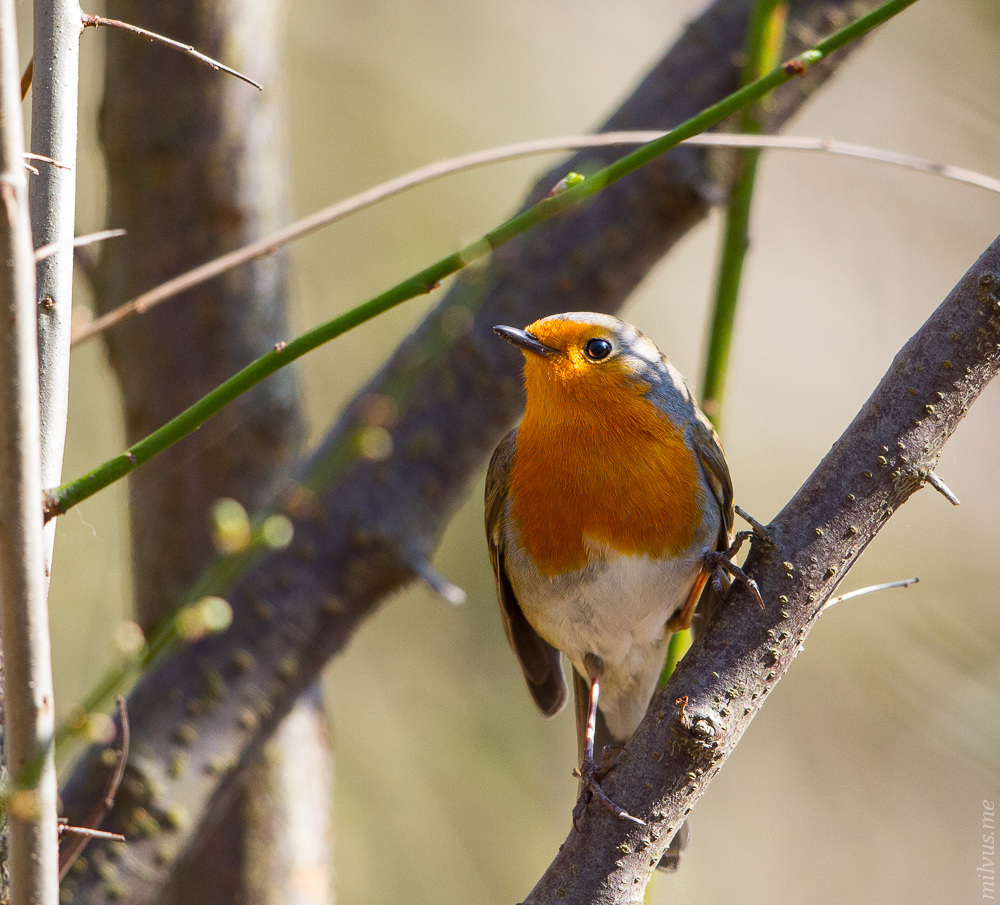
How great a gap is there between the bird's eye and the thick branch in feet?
1.64

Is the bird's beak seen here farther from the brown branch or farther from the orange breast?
the brown branch

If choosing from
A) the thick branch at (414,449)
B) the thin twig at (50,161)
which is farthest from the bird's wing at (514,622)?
the thin twig at (50,161)

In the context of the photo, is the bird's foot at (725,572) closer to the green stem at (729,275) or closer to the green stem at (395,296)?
the green stem at (729,275)

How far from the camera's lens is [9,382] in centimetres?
98

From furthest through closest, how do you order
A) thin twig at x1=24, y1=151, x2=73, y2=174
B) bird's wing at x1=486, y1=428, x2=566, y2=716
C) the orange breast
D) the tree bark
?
the tree bark < bird's wing at x1=486, y1=428, x2=566, y2=716 < the orange breast < thin twig at x1=24, y1=151, x2=73, y2=174

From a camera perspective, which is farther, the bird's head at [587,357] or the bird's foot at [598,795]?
the bird's head at [587,357]

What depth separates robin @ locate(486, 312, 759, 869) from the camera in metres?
2.37

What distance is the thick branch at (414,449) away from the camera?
2881 mm

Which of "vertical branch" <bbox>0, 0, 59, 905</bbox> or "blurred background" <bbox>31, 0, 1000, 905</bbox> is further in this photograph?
"blurred background" <bbox>31, 0, 1000, 905</bbox>

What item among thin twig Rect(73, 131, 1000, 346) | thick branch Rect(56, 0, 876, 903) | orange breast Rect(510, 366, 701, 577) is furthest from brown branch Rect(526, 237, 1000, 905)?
thick branch Rect(56, 0, 876, 903)

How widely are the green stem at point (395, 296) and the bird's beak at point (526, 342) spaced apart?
44.5 inches

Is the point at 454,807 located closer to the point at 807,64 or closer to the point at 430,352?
the point at 430,352

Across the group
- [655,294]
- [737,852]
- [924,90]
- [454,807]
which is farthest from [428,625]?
[924,90]

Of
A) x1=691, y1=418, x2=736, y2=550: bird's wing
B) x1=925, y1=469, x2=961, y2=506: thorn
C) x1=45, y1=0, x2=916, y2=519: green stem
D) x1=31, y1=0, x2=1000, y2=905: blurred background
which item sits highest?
x1=45, y1=0, x2=916, y2=519: green stem
